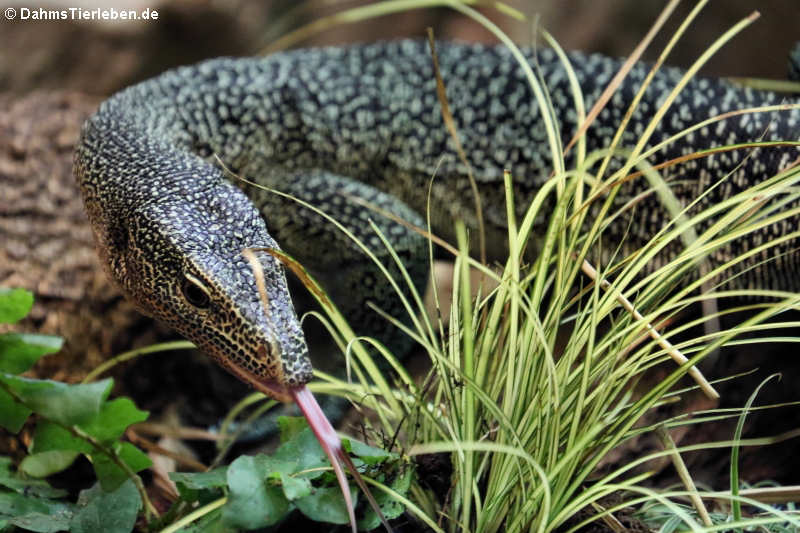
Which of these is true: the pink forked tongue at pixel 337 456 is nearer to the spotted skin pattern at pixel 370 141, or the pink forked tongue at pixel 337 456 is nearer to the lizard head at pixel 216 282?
the lizard head at pixel 216 282

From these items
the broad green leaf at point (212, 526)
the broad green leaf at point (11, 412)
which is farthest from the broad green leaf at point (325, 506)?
the broad green leaf at point (11, 412)

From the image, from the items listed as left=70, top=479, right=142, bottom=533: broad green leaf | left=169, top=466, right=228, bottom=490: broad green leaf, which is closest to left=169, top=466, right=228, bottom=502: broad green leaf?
→ left=169, top=466, right=228, bottom=490: broad green leaf

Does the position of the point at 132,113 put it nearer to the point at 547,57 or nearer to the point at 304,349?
the point at 304,349

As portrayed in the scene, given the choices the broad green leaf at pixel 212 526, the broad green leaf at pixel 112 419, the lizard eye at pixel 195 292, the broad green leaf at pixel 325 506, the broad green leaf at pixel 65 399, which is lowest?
the broad green leaf at pixel 212 526

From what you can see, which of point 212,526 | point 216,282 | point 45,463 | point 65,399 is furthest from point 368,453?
point 45,463

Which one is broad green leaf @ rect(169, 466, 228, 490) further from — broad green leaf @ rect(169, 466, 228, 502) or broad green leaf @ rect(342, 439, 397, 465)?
broad green leaf @ rect(342, 439, 397, 465)

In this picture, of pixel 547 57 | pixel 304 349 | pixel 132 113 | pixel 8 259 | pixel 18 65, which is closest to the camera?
pixel 304 349

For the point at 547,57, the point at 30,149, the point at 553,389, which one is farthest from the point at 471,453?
the point at 30,149

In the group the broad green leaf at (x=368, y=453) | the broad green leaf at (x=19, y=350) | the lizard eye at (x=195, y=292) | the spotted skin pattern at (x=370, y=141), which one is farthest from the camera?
the spotted skin pattern at (x=370, y=141)
